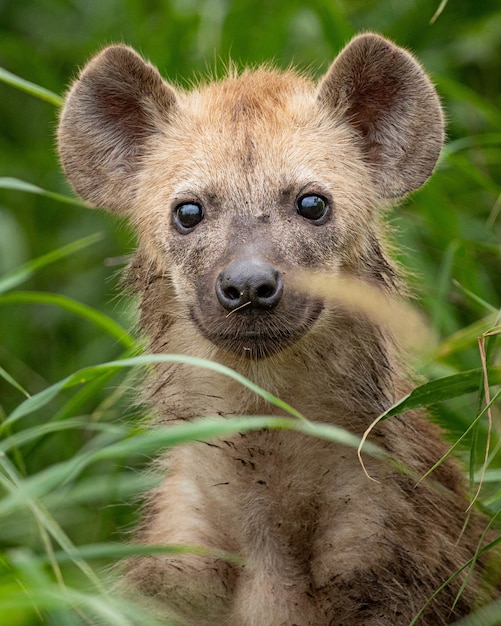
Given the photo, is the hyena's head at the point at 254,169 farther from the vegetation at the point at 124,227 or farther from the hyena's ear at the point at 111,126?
the vegetation at the point at 124,227

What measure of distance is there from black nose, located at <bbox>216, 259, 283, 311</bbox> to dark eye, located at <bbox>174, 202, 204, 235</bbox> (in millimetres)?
406

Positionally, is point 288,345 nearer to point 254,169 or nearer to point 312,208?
point 312,208

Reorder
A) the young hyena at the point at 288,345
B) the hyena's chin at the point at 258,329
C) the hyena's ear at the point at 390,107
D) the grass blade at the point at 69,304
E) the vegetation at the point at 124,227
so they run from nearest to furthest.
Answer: the hyena's chin at the point at 258,329 < the young hyena at the point at 288,345 < the hyena's ear at the point at 390,107 < the grass blade at the point at 69,304 < the vegetation at the point at 124,227

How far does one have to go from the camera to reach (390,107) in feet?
14.1

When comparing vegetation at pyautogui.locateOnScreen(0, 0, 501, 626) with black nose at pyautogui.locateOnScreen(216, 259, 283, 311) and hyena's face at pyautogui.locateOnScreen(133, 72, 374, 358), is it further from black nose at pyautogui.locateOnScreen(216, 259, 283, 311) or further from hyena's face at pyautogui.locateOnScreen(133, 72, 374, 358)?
black nose at pyautogui.locateOnScreen(216, 259, 283, 311)

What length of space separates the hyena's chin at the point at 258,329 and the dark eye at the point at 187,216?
0.35 metres

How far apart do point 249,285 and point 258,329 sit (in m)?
0.24

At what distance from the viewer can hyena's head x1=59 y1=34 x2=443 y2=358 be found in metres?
3.72

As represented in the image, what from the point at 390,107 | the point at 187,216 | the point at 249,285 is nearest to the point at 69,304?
the point at 187,216

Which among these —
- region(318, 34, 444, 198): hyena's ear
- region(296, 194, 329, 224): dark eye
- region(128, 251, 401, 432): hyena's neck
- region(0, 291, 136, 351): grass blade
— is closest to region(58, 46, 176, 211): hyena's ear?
region(0, 291, 136, 351): grass blade

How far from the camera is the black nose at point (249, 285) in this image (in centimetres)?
348

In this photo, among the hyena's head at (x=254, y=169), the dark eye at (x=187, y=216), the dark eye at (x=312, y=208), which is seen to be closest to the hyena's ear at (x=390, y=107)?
the hyena's head at (x=254, y=169)

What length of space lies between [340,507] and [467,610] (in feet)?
1.87

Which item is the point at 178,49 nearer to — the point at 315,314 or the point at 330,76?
the point at 330,76
